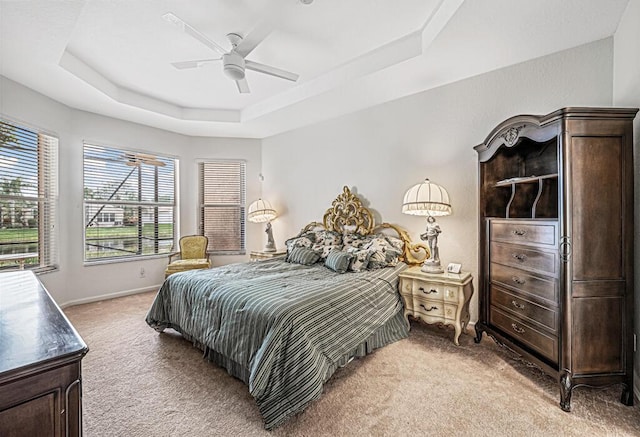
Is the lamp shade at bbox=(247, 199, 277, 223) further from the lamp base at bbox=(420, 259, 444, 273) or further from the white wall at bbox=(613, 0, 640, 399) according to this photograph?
the white wall at bbox=(613, 0, 640, 399)

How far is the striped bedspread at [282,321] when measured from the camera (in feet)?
5.76

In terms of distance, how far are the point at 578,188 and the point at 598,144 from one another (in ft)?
1.00

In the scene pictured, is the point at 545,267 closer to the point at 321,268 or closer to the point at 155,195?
the point at 321,268

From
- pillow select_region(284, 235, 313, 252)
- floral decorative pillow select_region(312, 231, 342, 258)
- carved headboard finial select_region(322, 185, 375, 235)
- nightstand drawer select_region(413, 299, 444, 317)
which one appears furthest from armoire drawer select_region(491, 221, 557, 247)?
pillow select_region(284, 235, 313, 252)

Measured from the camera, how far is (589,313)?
185 centimetres

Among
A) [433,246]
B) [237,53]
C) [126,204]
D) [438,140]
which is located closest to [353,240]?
[433,246]

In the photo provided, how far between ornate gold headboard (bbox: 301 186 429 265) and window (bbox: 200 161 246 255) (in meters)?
1.67

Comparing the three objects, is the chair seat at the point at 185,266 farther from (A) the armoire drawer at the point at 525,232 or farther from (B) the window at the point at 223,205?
(A) the armoire drawer at the point at 525,232

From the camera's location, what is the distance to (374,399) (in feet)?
6.34

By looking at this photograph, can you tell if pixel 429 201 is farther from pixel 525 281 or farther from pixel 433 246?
pixel 525 281

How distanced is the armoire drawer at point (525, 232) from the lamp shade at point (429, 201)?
52cm

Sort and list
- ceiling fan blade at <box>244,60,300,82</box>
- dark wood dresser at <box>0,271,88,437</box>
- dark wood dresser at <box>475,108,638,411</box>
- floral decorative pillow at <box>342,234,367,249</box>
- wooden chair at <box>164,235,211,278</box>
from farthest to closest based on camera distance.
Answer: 1. wooden chair at <box>164,235,211,278</box>
2. floral decorative pillow at <box>342,234,367,249</box>
3. ceiling fan blade at <box>244,60,300,82</box>
4. dark wood dresser at <box>475,108,638,411</box>
5. dark wood dresser at <box>0,271,88,437</box>

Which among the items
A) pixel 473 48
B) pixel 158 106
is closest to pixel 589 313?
pixel 473 48

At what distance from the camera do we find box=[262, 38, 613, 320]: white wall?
2.52 meters
